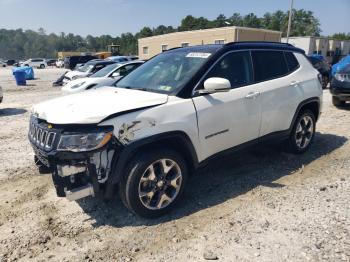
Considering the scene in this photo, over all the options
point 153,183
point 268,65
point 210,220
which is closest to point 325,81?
point 268,65

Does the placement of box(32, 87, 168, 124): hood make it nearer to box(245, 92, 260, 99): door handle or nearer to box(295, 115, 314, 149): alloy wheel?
box(245, 92, 260, 99): door handle

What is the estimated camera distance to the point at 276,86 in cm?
455

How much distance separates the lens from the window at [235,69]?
3.96m

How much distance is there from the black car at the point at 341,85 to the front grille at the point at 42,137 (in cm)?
834

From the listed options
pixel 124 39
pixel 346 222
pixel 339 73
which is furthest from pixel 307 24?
pixel 346 222

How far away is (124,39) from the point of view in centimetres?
12300

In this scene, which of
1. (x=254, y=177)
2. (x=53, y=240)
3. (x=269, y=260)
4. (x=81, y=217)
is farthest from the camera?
(x=254, y=177)

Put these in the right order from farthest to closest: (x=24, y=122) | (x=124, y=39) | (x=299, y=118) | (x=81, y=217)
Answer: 1. (x=124, y=39)
2. (x=24, y=122)
3. (x=299, y=118)
4. (x=81, y=217)

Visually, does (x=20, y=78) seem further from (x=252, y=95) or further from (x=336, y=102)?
(x=252, y=95)

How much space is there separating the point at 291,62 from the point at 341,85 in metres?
4.86

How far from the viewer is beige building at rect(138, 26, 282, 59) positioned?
40438 mm

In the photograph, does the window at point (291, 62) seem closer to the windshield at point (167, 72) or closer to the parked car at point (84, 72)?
the windshield at point (167, 72)

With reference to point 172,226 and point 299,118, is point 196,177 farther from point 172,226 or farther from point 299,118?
point 299,118

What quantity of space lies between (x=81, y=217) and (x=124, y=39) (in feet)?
414
